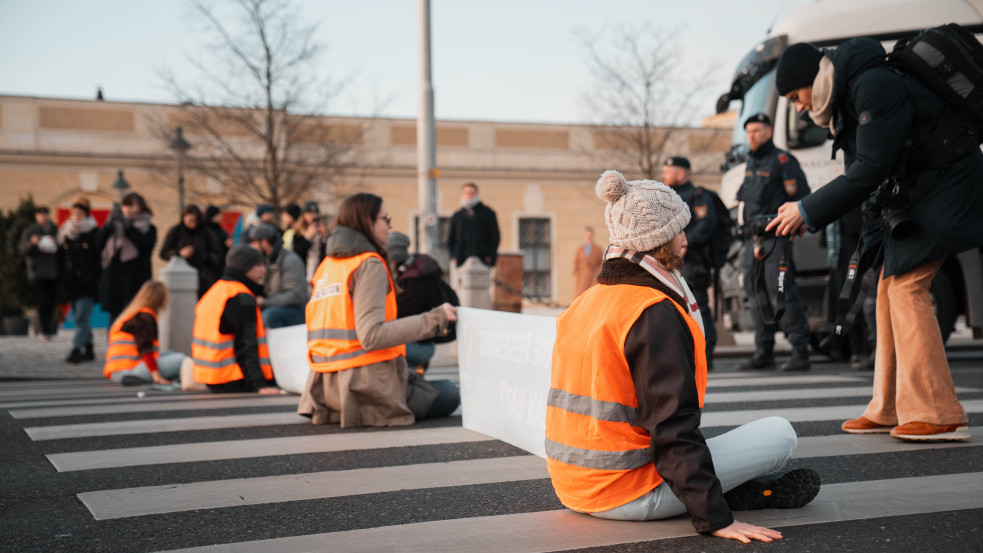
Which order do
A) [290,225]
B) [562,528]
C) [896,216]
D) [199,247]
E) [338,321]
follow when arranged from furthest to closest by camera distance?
[290,225] < [199,247] < [338,321] < [896,216] < [562,528]

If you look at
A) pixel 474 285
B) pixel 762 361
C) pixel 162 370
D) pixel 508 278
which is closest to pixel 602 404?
pixel 762 361

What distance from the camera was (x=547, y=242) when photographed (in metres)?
30.8

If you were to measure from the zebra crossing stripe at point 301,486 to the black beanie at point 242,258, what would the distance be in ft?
12.6

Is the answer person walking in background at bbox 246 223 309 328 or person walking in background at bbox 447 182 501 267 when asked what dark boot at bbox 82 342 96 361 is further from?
person walking in background at bbox 447 182 501 267

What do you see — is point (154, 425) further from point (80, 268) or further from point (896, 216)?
point (80, 268)

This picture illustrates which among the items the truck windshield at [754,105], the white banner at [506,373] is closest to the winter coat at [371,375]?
the white banner at [506,373]

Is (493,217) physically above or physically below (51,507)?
above

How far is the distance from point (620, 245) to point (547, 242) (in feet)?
90.4

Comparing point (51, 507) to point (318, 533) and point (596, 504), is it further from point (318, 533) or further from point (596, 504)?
point (596, 504)

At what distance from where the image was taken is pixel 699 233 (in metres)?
8.30

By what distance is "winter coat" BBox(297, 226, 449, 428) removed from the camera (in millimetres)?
5418

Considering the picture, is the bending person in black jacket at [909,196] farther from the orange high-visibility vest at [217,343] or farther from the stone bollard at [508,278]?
the stone bollard at [508,278]

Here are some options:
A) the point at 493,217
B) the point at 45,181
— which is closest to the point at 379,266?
the point at 493,217

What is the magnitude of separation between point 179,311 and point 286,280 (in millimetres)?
2555
